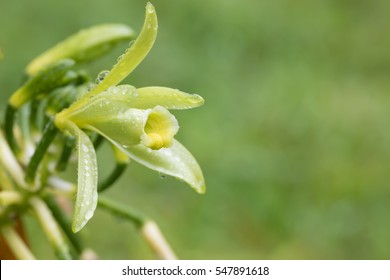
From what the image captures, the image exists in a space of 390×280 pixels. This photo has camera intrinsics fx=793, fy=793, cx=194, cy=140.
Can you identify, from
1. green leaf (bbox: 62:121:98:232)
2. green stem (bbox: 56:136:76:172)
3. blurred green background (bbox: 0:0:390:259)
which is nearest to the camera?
green leaf (bbox: 62:121:98:232)

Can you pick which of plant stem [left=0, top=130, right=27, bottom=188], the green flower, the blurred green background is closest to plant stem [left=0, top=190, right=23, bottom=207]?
plant stem [left=0, top=130, right=27, bottom=188]

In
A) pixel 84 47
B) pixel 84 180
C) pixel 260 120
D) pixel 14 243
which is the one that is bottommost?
pixel 260 120

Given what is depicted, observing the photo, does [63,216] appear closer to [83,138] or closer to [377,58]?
[83,138]

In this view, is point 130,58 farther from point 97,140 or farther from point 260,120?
point 260,120

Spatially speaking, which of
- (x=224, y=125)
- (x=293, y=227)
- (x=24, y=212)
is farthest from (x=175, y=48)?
(x=24, y=212)

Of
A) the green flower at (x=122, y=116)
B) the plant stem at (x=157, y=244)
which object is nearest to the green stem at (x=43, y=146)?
the green flower at (x=122, y=116)

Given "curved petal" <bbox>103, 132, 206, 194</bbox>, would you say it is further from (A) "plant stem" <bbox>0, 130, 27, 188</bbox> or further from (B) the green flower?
(A) "plant stem" <bbox>0, 130, 27, 188</bbox>

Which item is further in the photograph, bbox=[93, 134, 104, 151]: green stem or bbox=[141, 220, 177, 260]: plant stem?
bbox=[141, 220, 177, 260]: plant stem

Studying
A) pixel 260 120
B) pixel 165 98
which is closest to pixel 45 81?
pixel 165 98
